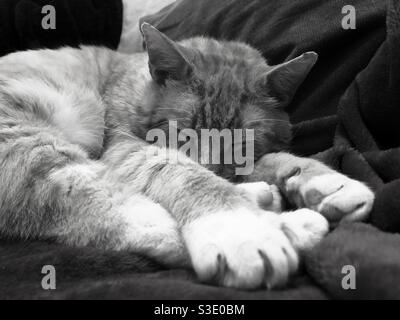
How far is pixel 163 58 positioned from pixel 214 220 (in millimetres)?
639

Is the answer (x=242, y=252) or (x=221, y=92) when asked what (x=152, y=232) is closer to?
(x=242, y=252)

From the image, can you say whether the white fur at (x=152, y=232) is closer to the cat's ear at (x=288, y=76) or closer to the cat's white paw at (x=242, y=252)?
the cat's white paw at (x=242, y=252)

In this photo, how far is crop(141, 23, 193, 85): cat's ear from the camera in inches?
48.1

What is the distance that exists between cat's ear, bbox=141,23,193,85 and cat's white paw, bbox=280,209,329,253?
60 centimetres

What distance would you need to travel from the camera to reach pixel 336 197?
93cm

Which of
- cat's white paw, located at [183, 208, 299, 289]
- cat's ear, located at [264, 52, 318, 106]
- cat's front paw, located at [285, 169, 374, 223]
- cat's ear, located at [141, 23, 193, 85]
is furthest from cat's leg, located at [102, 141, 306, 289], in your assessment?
cat's ear, located at [264, 52, 318, 106]

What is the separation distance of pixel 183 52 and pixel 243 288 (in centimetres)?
84

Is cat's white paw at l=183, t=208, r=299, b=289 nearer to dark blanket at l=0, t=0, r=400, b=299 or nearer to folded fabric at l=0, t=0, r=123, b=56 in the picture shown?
dark blanket at l=0, t=0, r=400, b=299

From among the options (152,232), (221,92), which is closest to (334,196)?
(152,232)

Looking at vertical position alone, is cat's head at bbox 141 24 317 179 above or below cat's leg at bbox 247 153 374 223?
above

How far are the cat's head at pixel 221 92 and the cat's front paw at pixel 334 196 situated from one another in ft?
0.96

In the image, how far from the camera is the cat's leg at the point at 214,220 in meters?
0.69

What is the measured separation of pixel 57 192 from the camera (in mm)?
905
